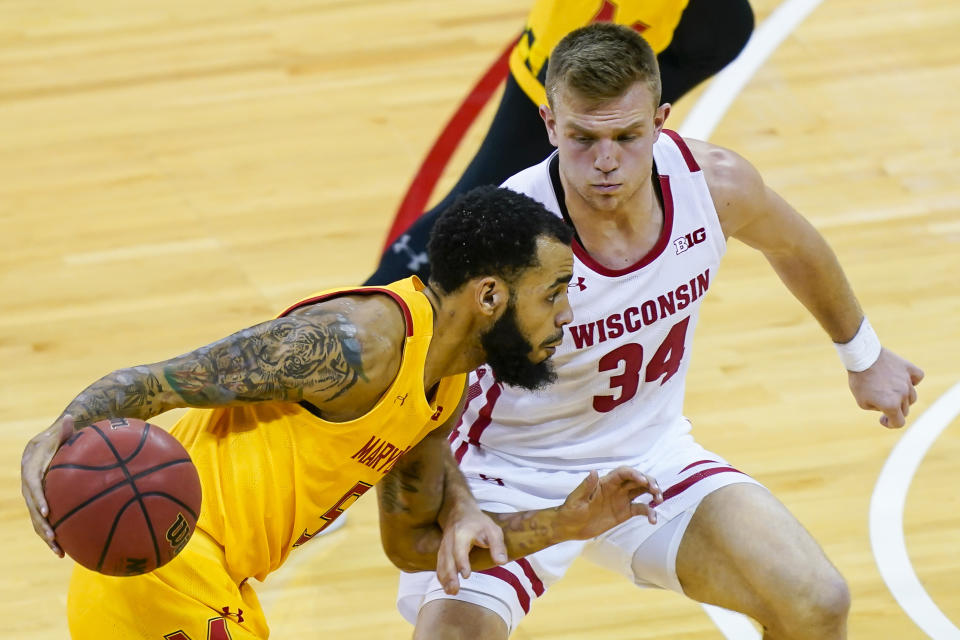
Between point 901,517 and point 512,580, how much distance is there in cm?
177

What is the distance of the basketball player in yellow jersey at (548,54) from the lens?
5.04m

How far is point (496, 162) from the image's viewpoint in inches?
201

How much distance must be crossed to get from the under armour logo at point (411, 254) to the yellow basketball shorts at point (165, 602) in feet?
5.06

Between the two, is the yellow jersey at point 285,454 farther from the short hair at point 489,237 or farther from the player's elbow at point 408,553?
the player's elbow at point 408,553

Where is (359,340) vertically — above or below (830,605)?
above

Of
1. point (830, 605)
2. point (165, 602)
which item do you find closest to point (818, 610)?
point (830, 605)

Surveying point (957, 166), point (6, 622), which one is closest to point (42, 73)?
point (6, 622)

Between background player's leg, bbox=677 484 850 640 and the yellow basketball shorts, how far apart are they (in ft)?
4.49

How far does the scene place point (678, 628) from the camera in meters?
5.02

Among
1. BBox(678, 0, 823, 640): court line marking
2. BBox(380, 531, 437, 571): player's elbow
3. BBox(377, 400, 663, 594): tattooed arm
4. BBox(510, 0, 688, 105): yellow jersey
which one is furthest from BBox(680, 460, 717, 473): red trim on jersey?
BBox(678, 0, 823, 640): court line marking

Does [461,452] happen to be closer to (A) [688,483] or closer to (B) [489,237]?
(A) [688,483]

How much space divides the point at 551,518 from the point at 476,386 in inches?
25.8

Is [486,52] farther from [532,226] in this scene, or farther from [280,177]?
[532,226]

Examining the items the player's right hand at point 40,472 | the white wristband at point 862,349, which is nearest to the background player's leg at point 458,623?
the player's right hand at point 40,472
